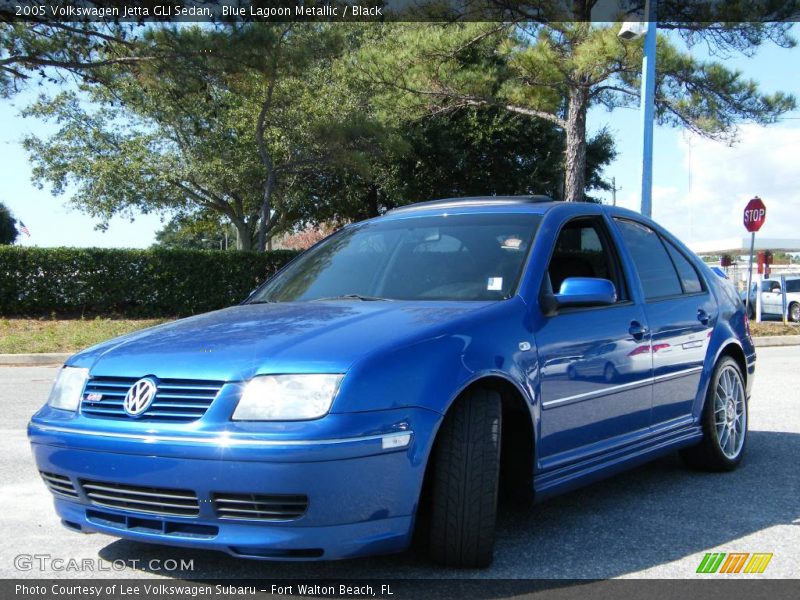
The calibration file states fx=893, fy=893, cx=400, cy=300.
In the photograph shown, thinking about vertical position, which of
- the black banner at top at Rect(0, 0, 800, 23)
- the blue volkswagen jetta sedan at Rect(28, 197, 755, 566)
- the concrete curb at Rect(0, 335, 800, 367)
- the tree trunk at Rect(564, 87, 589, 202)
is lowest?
the concrete curb at Rect(0, 335, 800, 367)

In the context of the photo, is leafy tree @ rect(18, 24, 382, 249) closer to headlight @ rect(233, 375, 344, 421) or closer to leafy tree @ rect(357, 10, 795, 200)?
leafy tree @ rect(357, 10, 795, 200)

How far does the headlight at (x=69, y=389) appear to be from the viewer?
11.9 feet

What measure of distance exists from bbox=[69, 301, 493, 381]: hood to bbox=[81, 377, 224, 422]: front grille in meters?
0.03

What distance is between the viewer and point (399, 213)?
5172mm

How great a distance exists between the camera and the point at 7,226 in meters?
74.2

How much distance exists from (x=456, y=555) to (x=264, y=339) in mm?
1143

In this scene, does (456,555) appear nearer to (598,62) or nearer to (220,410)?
(220,410)

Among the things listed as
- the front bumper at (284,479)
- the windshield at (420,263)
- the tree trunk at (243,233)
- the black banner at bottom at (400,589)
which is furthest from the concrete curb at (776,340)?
the tree trunk at (243,233)

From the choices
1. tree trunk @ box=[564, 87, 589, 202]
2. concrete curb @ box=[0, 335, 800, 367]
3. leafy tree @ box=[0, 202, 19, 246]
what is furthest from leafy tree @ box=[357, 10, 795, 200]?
leafy tree @ box=[0, 202, 19, 246]

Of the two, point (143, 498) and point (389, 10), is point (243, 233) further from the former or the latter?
point (143, 498)

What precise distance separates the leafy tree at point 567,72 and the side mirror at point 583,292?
1367 centimetres

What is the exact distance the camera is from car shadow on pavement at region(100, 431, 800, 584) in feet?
11.9

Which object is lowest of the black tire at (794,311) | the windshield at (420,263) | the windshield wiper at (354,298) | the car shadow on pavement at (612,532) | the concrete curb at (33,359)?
the black tire at (794,311)

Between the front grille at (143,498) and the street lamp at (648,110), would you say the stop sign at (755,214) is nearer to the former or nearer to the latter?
the street lamp at (648,110)
